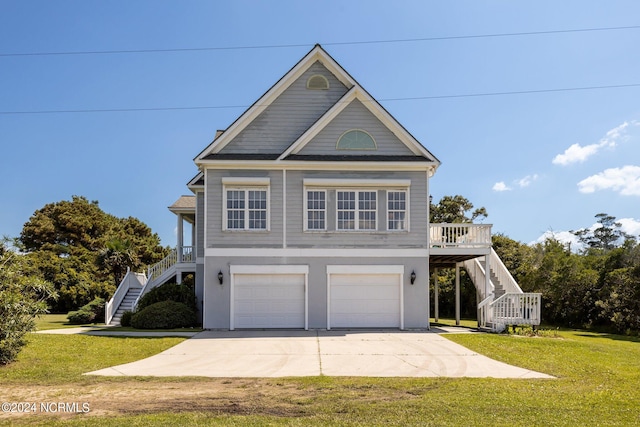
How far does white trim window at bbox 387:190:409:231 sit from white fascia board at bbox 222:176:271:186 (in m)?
4.83

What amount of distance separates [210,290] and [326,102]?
874 centimetres

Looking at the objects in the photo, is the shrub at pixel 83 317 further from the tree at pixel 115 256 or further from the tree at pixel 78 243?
the tree at pixel 78 243

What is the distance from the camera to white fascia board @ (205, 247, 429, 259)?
66.3ft

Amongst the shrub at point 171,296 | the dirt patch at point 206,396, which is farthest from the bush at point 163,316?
the dirt patch at point 206,396

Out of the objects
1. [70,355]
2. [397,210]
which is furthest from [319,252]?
[70,355]

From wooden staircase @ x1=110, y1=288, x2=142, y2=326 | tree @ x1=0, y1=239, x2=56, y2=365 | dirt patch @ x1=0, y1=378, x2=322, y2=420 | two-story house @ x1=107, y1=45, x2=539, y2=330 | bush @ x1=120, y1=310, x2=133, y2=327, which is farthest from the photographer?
wooden staircase @ x1=110, y1=288, x2=142, y2=326

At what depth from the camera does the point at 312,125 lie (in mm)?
20766

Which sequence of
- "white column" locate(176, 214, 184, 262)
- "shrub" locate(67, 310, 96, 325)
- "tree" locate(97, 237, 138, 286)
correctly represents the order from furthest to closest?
"tree" locate(97, 237, 138, 286), "shrub" locate(67, 310, 96, 325), "white column" locate(176, 214, 184, 262)

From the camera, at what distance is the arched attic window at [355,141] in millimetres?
21000

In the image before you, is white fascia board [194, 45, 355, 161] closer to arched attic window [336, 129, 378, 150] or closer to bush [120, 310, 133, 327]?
arched attic window [336, 129, 378, 150]

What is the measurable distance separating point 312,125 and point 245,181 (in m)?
3.42

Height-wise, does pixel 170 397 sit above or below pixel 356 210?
below

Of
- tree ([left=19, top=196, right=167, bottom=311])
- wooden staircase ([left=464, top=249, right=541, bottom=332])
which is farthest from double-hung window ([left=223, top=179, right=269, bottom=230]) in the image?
tree ([left=19, top=196, right=167, bottom=311])

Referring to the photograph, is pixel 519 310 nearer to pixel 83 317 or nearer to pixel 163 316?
pixel 163 316
